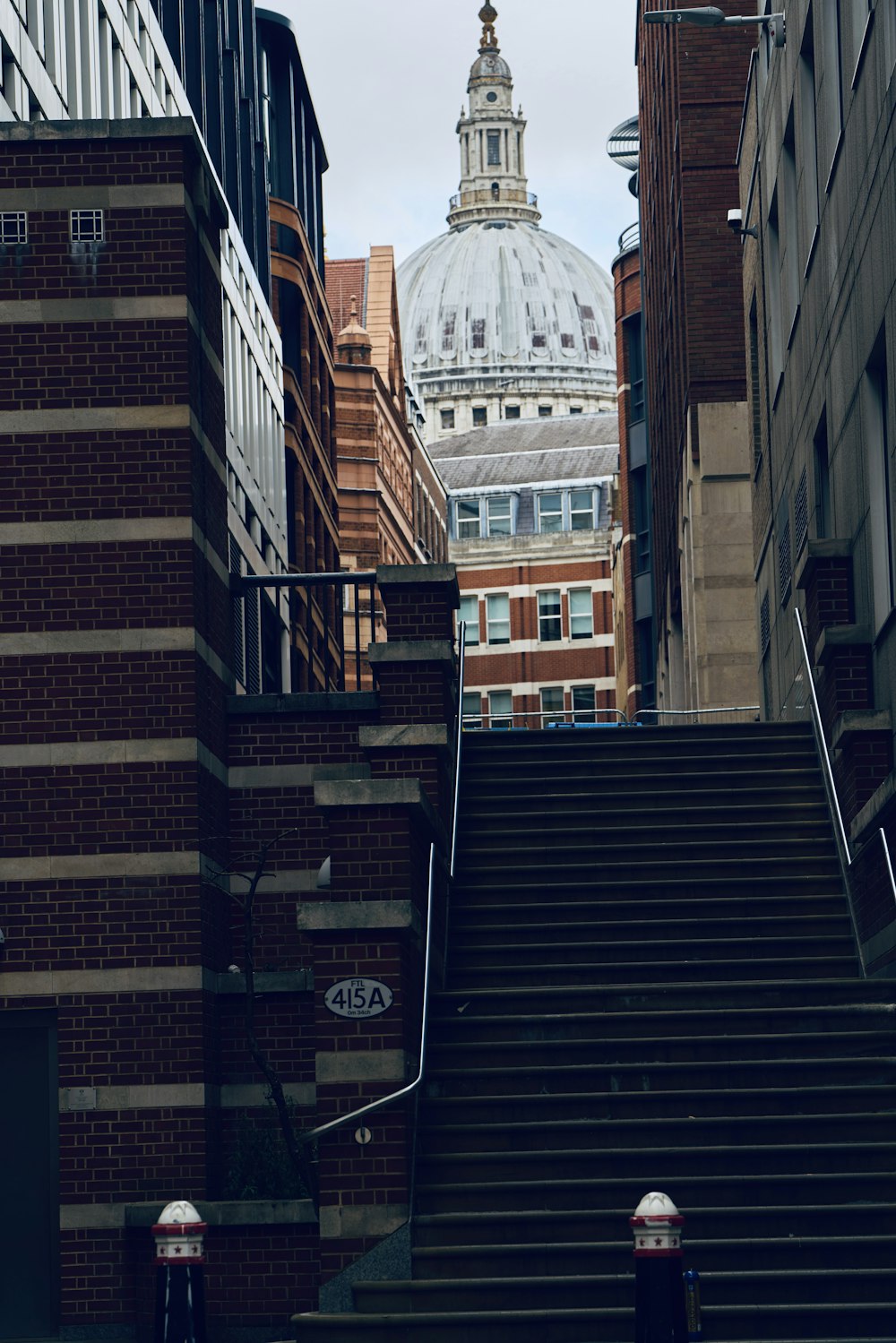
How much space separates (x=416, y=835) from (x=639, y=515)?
49214mm

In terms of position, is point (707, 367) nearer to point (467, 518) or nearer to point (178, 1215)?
point (178, 1215)

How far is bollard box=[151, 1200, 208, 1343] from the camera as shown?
1166cm

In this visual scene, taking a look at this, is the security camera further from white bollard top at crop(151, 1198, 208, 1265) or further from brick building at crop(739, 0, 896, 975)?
white bollard top at crop(151, 1198, 208, 1265)

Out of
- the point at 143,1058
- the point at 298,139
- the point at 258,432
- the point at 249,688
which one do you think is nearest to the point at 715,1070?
the point at 143,1058

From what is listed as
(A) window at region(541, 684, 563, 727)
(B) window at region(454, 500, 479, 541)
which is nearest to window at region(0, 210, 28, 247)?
(A) window at region(541, 684, 563, 727)

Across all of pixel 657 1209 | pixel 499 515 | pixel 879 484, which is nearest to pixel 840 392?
pixel 879 484

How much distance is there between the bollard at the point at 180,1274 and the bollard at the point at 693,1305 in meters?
2.30

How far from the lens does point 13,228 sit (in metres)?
17.3

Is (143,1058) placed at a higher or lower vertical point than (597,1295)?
higher

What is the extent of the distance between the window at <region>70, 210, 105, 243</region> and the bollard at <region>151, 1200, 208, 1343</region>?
7926mm

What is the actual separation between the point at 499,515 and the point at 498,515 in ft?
0.14

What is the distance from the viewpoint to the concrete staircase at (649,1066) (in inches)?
544

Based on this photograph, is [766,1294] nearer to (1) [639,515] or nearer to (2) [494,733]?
(2) [494,733]

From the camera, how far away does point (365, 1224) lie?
14.7 m
